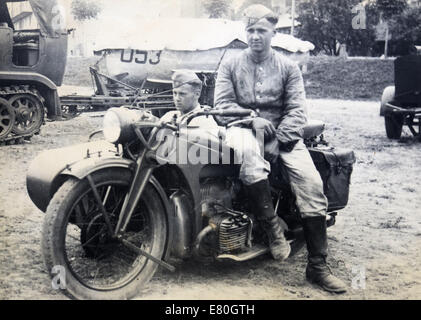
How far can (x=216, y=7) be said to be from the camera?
75.1 ft

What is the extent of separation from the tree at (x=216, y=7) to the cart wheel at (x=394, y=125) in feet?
38.2

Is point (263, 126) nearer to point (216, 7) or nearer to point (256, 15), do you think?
point (256, 15)

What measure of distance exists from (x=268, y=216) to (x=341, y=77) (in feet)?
85.2

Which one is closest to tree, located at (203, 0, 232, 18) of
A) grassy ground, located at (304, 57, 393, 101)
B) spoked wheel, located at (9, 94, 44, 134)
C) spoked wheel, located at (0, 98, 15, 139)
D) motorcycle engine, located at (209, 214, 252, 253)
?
grassy ground, located at (304, 57, 393, 101)

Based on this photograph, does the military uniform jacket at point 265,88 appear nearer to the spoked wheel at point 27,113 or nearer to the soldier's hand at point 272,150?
the soldier's hand at point 272,150

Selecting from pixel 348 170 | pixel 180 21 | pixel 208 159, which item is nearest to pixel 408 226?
pixel 348 170

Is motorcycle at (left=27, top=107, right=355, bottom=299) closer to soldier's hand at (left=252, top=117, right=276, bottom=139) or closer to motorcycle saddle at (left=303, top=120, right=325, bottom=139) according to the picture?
soldier's hand at (left=252, top=117, right=276, bottom=139)

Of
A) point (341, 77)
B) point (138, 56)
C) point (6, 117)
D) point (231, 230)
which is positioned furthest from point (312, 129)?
point (341, 77)

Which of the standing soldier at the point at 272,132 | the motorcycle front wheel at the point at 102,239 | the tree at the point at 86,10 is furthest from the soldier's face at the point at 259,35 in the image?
the tree at the point at 86,10

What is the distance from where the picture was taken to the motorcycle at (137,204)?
318 cm

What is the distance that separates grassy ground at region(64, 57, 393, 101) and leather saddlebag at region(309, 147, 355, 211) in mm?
20421

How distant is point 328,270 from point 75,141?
271 inches

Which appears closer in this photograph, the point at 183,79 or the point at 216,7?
the point at 183,79
